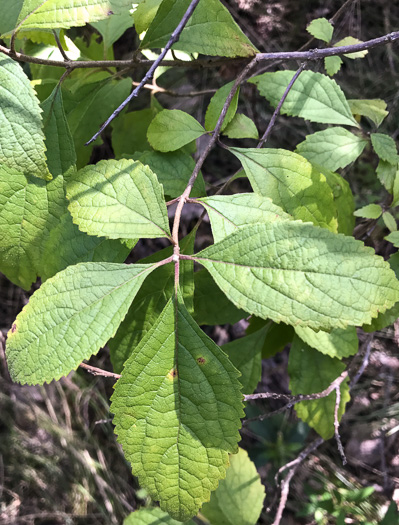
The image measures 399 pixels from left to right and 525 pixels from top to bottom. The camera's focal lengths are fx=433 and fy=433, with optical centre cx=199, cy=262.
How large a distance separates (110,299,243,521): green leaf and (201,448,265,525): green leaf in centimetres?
85

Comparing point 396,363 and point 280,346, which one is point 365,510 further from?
point 280,346

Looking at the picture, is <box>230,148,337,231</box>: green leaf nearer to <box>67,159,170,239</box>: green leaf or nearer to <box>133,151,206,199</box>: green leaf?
<box>133,151,206,199</box>: green leaf

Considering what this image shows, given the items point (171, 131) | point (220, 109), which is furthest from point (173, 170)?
point (220, 109)

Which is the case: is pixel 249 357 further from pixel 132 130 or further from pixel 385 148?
pixel 132 130

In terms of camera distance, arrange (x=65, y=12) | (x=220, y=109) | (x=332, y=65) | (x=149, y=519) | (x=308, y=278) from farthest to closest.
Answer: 1. (x=149, y=519)
2. (x=332, y=65)
3. (x=220, y=109)
4. (x=65, y=12)
5. (x=308, y=278)

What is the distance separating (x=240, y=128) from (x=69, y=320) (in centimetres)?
77

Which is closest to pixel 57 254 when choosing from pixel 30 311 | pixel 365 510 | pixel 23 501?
pixel 30 311

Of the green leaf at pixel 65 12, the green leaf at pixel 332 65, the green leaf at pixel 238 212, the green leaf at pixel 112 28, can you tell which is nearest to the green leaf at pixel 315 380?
the green leaf at pixel 238 212

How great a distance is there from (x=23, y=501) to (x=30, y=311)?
7.93ft

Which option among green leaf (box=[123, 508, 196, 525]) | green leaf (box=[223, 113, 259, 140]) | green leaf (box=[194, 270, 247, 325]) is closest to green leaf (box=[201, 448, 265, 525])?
green leaf (box=[123, 508, 196, 525])

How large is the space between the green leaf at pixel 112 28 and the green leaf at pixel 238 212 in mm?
838

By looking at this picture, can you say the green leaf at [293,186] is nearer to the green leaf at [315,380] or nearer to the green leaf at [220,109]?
the green leaf at [220,109]

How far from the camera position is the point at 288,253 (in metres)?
0.83

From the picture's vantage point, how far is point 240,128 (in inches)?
50.8
